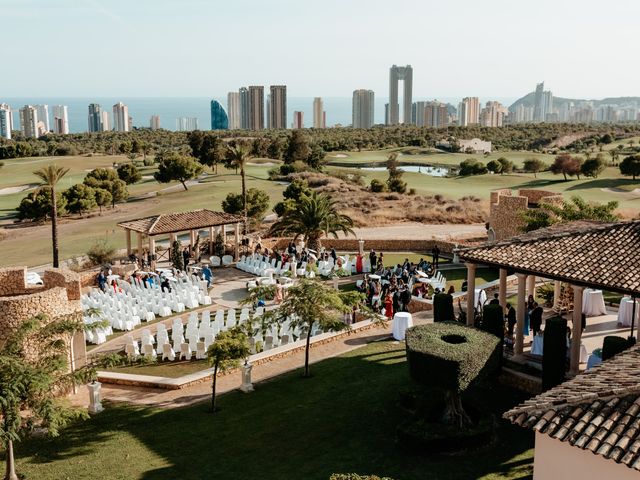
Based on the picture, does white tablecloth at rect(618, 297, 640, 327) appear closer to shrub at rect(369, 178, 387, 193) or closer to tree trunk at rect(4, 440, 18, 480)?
tree trunk at rect(4, 440, 18, 480)

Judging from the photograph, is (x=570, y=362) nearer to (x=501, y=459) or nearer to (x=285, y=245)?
(x=501, y=459)

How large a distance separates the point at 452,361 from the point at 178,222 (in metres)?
21.5

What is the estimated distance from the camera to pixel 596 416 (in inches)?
367

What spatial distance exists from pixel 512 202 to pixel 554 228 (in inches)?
573

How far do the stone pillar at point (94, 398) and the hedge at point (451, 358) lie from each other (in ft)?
25.7

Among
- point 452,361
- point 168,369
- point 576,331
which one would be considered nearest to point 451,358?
point 452,361

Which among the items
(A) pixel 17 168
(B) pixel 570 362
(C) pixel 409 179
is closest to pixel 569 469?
(B) pixel 570 362

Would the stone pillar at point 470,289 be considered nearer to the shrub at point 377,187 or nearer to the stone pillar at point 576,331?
the stone pillar at point 576,331

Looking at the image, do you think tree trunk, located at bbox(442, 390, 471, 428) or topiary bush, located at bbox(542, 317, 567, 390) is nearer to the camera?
tree trunk, located at bbox(442, 390, 471, 428)

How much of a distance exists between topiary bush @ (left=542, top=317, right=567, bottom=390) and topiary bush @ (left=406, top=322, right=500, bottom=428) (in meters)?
1.74

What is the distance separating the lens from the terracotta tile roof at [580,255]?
15.7 meters

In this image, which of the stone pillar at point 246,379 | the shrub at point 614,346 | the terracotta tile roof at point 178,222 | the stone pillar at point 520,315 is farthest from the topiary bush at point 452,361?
the terracotta tile roof at point 178,222

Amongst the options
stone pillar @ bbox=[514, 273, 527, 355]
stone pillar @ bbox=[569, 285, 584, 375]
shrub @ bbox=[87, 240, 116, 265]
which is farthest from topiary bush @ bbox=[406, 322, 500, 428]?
shrub @ bbox=[87, 240, 116, 265]

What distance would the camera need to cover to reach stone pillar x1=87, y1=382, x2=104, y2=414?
16547mm
